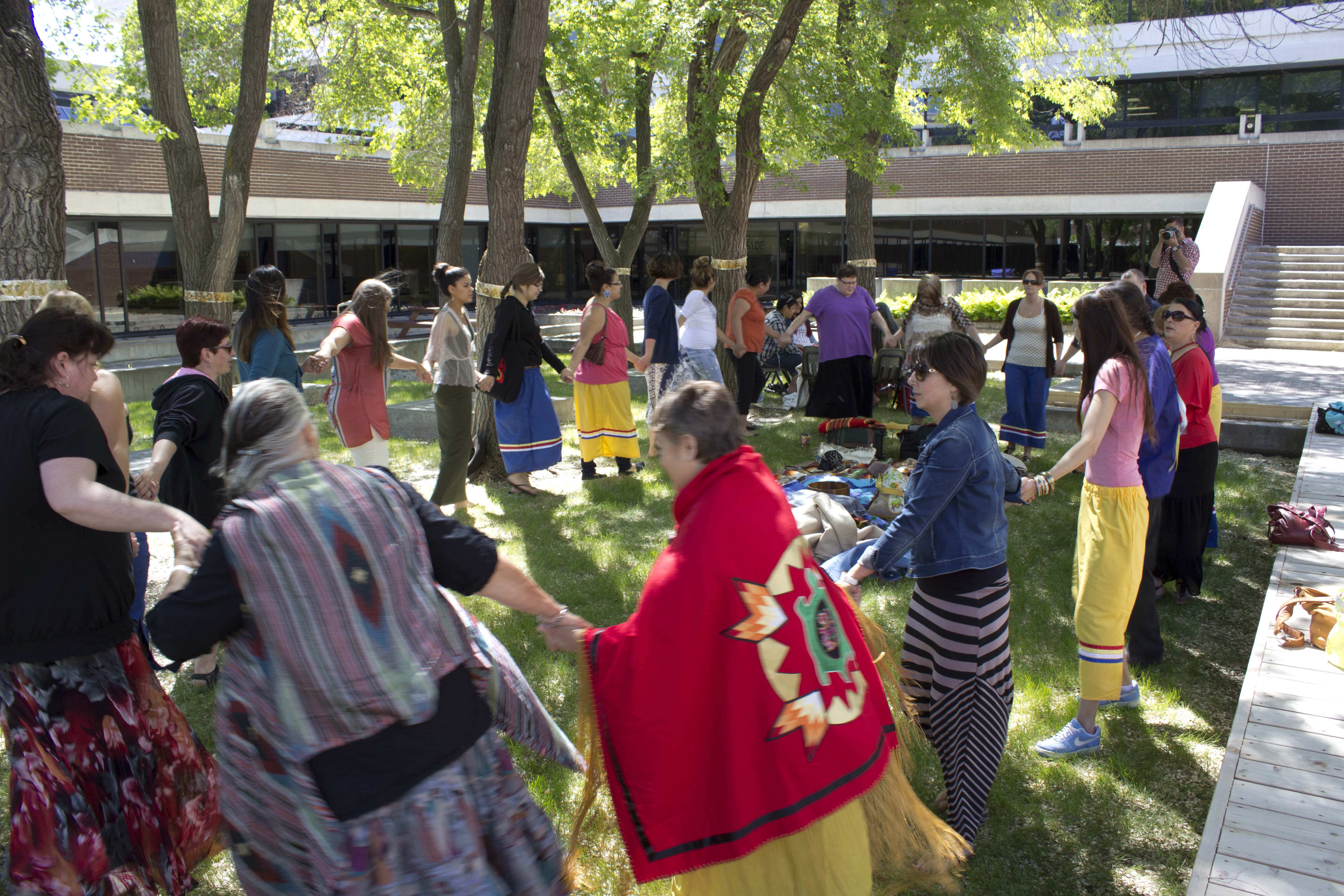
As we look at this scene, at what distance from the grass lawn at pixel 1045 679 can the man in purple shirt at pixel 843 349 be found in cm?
181

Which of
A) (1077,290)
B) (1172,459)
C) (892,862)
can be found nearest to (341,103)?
(1077,290)

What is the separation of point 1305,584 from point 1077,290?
47.8ft

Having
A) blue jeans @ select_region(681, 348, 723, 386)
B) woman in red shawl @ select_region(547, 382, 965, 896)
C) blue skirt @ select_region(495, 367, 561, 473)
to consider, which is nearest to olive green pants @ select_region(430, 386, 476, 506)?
blue skirt @ select_region(495, 367, 561, 473)

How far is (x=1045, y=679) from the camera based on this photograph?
4.63 meters

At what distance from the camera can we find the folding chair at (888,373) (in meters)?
11.5

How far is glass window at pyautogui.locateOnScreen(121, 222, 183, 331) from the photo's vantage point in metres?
20.0

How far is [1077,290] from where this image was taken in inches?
722

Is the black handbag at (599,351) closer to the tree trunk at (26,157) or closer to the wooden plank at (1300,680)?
the tree trunk at (26,157)

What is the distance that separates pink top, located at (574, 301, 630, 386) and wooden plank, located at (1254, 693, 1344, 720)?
5.37 m

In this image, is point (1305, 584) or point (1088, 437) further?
point (1305, 584)

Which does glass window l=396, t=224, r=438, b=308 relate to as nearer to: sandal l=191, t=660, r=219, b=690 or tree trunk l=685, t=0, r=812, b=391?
tree trunk l=685, t=0, r=812, b=391

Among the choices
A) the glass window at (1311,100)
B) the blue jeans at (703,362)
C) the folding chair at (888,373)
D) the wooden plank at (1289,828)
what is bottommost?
the wooden plank at (1289,828)

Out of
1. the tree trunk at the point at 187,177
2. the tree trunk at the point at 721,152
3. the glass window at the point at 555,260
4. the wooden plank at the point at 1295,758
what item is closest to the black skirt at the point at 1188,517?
the wooden plank at the point at 1295,758

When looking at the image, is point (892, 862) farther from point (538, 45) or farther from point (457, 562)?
point (538, 45)
